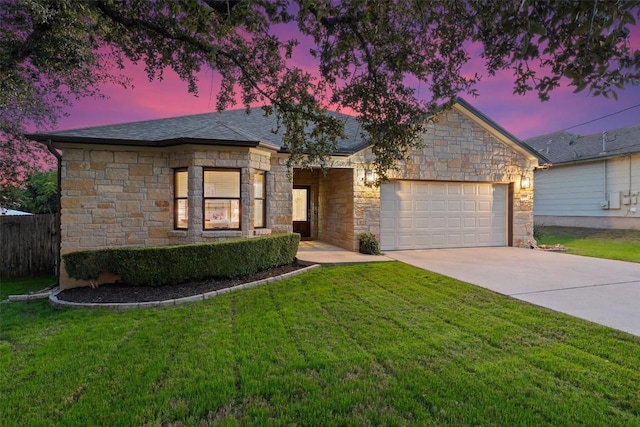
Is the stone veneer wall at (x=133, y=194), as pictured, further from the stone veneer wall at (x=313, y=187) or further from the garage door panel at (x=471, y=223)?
the garage door panel at (x=471, y=223)

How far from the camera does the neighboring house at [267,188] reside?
7.70 m

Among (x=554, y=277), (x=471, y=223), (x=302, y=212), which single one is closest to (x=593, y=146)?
(x=471, y=223)

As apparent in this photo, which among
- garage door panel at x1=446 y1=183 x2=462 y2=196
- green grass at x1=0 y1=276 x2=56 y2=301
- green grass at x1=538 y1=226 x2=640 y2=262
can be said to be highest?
garage door panel at x1=446 y1=183 x2=462 y2=196

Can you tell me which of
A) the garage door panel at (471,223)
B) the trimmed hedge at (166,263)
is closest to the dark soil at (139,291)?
the trimmed hedge at (166,263)

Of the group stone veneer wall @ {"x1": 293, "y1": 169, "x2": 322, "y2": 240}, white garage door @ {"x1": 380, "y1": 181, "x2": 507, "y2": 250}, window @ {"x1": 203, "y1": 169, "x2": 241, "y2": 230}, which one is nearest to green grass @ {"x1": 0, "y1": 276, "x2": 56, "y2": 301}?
window @ {"x1": 203, "y1": 169, "x2": 241, "y2": 230}

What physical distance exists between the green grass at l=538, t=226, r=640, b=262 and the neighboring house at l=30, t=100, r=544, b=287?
2.14 m

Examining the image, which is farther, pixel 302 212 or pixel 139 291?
pixel 302 212

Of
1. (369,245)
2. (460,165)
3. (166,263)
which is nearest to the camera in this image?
(166,263)

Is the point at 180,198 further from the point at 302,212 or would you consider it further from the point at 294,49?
the point at 302,212

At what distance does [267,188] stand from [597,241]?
14.1 meters

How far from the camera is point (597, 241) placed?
13.4m

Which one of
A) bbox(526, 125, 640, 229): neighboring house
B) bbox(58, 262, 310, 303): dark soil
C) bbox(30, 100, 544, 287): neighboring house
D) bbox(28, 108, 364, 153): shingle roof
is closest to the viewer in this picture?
bbox(58, 262, 310, 303): dark soil

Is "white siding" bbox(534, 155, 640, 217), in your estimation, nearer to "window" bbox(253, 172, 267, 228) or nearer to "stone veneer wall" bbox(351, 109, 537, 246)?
"stone veneer wall" bbox(351, 109, 537, 246)

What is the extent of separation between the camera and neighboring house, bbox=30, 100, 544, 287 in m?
7.70
